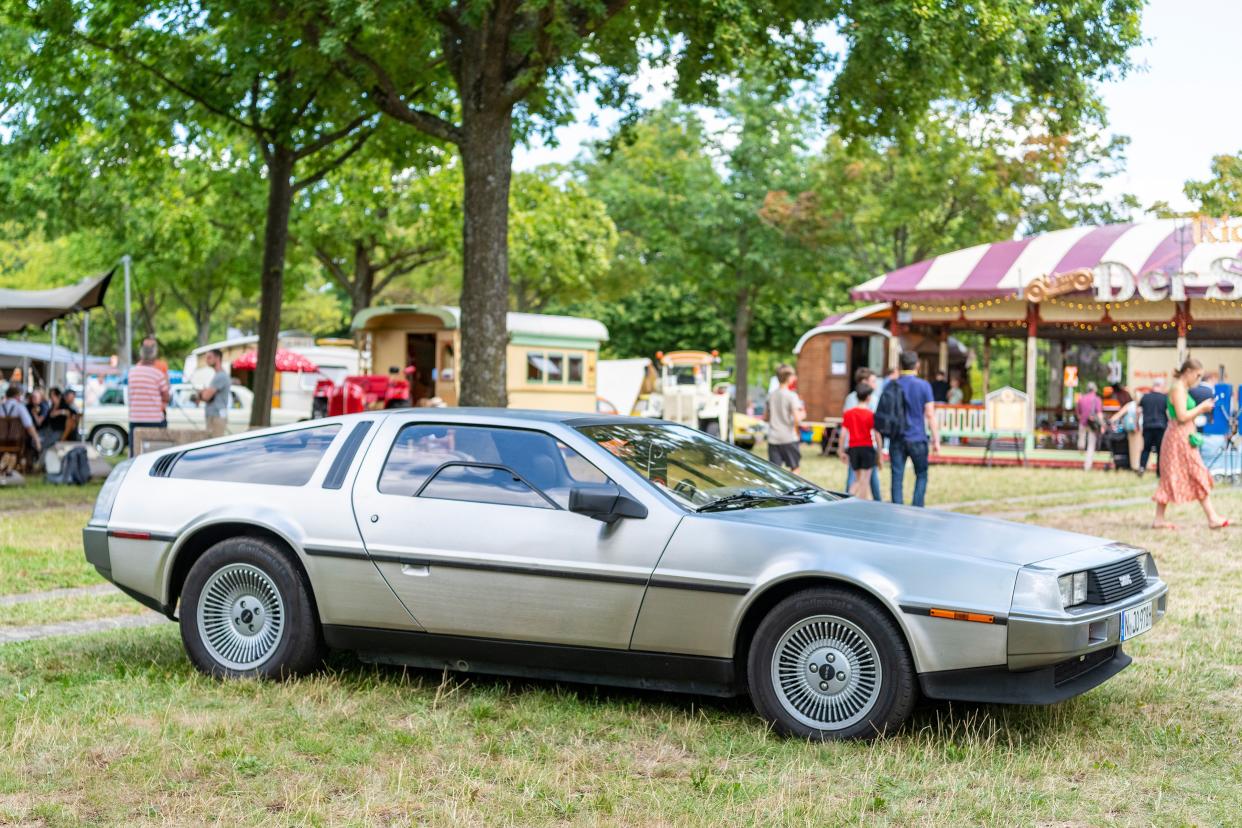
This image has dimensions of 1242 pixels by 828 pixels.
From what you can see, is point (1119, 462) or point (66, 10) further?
point (1119, 462)

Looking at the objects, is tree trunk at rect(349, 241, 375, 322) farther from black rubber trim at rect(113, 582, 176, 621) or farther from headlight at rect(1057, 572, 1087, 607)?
headlight at rect(1057, 572, 1087, 607)

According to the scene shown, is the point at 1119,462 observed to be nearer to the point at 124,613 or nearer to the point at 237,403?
the point at 237,403

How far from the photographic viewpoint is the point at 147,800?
15.5 feet

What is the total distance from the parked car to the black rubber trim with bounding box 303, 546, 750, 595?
2033 cm

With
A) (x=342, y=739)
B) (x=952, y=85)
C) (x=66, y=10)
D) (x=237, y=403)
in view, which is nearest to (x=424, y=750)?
(x=342, y=739)

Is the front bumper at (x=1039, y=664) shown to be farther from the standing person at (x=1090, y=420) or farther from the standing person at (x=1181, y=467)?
the standing person at (x=1090, y=420)

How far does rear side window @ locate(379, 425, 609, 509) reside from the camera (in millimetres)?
6148

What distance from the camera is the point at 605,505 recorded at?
5777mm

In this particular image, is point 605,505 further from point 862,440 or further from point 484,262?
point 862,440

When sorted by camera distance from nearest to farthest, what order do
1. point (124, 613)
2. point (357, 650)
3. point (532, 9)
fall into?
point (357, 650)
point (124, 613)
point (532, 9)

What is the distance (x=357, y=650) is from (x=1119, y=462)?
2076 cm

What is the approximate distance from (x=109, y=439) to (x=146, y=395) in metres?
11.1

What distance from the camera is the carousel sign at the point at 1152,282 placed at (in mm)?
24109

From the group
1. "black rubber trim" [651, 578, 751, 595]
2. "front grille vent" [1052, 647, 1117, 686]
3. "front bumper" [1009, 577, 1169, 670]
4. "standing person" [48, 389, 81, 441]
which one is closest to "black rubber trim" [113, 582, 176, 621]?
"black rubber trim" [651, 578, 751, 595]
